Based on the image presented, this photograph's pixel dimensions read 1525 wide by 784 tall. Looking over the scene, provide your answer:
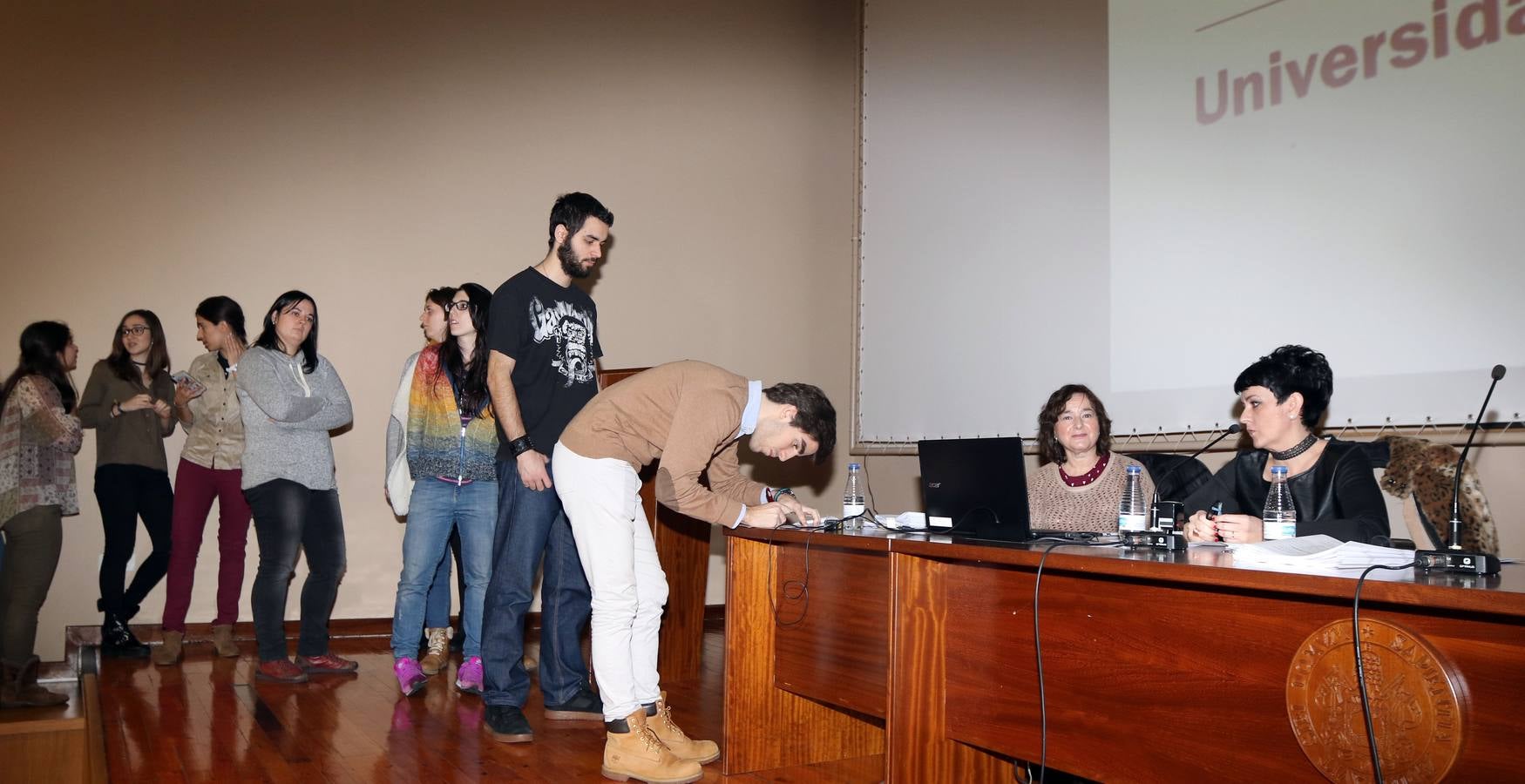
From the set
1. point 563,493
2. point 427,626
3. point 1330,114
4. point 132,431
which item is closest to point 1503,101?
point 1330,114

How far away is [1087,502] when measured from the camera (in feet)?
10.3

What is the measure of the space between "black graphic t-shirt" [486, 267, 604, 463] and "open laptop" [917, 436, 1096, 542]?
1.12 m

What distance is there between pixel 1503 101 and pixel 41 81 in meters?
5.40

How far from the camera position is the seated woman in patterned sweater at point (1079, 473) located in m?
3.14

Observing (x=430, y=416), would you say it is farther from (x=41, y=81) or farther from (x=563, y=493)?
(x=41, y=81)

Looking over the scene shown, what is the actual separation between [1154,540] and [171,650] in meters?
3.78

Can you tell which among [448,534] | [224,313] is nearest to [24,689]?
[448,534]

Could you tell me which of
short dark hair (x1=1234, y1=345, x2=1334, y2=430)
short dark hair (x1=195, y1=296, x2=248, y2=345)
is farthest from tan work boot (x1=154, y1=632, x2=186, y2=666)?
short dark hair (x1=1234, y1=345, x2=1334, y2=430)

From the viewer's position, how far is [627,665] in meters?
2.73

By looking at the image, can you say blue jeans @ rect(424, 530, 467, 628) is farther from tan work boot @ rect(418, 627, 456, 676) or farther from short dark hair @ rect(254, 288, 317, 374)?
short dark hair @ rect(254, 288, 317, 374)

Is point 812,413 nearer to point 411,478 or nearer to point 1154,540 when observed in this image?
point 1154,540

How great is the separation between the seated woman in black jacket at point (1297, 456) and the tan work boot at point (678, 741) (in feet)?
4.51

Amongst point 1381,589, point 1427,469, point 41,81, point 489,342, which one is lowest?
point 1381,589

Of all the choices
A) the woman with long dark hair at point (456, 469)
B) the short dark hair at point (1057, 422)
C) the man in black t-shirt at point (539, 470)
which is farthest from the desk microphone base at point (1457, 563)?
the woman with long dark hair at point (456, 469)
